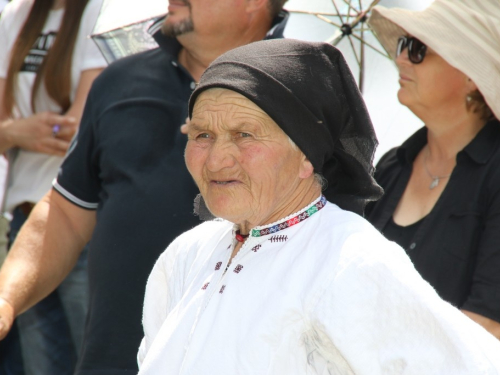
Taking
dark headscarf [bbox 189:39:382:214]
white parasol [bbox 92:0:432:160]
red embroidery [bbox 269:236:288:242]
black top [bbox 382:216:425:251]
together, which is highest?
dark headscarf [bbox 189:39:382:214]

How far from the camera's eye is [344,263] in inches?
82.0

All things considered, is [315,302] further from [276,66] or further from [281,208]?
[276,66]

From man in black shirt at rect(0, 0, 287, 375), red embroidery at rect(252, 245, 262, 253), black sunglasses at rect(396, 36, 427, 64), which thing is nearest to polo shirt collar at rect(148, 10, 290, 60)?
man in black shirt at rect(0, 0, 287, 375)

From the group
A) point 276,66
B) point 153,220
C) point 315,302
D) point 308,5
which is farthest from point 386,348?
point 308,5

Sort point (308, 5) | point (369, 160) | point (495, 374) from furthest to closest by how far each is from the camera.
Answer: point (308, 5) → point (369, 160) → point (495, 374)

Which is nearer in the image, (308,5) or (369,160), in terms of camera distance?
(369,160)

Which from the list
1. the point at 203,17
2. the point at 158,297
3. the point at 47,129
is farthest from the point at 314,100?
the point at 47,129

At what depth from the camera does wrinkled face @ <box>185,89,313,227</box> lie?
227 centimetres

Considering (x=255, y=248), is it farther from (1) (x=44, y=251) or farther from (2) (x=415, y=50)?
(2) (x=415, y=50)

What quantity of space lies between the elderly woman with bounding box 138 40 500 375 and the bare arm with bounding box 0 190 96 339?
2.94ft

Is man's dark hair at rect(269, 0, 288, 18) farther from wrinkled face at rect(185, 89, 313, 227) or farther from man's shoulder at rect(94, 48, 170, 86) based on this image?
wrinkled face at rect(185, 89, 313, 227)

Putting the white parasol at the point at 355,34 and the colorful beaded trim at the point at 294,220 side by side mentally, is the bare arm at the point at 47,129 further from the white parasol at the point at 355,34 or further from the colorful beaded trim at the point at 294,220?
the colorful beaded trim at the point at 294,220

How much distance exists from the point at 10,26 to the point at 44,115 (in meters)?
0.62

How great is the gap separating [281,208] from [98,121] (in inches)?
51.9
